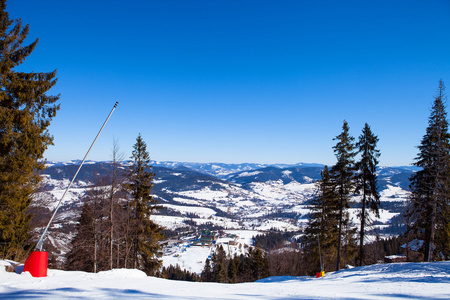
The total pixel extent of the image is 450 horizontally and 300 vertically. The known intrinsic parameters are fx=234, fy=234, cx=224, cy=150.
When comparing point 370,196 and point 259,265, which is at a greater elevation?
point 370,196

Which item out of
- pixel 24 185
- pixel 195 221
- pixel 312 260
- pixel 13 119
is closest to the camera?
pixel 13 119

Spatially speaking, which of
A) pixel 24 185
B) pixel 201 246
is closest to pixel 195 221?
pixel 201 246

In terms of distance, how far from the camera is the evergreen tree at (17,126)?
9.19 metres

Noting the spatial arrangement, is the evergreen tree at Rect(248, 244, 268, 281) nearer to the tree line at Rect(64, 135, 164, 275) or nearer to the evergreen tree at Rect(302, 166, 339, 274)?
the evergreen tree at Rect(302, 166, 339, 274)

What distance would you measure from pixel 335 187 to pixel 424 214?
6.63 meters

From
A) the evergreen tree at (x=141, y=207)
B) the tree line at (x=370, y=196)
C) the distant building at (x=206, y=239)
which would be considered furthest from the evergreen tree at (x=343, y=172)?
the distant building at (x=206, y=239)

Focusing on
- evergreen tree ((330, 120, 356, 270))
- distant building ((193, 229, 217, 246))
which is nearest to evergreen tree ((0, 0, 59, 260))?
evergreen tree ((330, 120, 356, 270))

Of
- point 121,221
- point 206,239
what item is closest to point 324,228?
point 121,221

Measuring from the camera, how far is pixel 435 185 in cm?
1658

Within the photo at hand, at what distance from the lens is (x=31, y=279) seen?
21.0 ft

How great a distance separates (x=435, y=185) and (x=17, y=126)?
81.1 ft

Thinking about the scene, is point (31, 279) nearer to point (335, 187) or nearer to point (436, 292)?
point (436, 292)

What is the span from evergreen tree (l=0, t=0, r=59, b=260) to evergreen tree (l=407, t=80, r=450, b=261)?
75.7 ft

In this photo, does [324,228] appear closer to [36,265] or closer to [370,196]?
[370,196]
